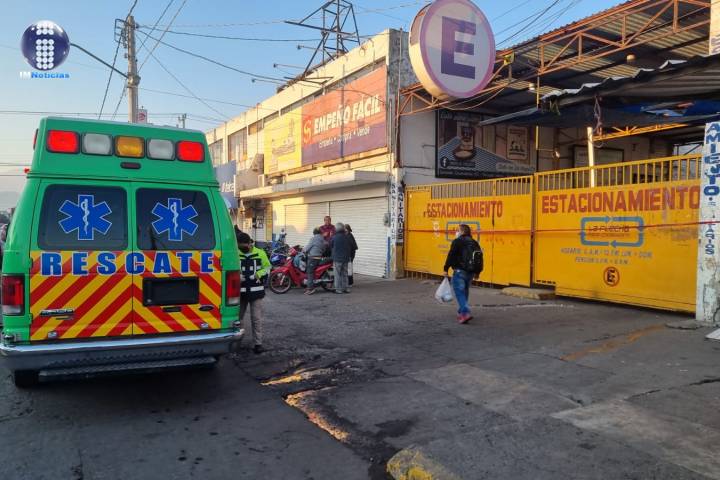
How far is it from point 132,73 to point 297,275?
10084 millimetres

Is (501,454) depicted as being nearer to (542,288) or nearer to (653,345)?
(653,345)

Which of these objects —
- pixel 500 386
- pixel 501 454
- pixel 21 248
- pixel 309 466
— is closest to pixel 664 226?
pixel 500 386

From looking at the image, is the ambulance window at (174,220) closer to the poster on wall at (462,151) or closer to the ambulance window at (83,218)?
the ambulance window at (83,218)

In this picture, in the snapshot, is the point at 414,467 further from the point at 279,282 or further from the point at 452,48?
the point at 452,48

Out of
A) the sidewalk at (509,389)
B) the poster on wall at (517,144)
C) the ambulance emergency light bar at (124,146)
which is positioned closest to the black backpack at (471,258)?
the sidewalk at (509,389)

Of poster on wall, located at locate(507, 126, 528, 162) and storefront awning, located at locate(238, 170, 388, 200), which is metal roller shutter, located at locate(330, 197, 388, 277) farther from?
Result: poster on wall, located at locate(507, 126, 528, 162)

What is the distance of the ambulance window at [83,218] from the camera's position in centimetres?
458

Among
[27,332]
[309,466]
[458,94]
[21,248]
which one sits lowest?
[309,466]

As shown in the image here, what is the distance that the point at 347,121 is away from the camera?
1742cm

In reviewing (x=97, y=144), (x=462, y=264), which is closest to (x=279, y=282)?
(x=462, y=264)

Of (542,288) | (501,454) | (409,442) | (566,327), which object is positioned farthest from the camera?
(542,288)

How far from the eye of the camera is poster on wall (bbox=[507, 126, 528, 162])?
17047 millimetres

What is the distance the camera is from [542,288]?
11.1m

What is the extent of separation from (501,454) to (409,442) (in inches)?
31.2
